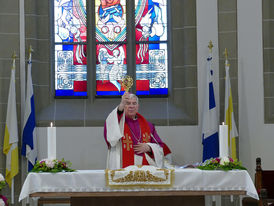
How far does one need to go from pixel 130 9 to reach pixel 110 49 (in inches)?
31.5

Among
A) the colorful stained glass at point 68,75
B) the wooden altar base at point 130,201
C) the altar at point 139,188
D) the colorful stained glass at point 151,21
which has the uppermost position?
the colorful stained glass at point 151,21

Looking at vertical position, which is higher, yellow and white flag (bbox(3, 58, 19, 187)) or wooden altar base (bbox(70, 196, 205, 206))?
yellow and white flag (bbox(3, 58, 19, 187))

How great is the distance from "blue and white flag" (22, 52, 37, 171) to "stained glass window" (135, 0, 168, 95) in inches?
76.1

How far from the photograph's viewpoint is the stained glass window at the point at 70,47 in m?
12.0

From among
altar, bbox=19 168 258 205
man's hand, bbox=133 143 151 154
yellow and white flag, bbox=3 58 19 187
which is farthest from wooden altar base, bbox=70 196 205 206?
yellow and white flag, bbox=3 58 19 187

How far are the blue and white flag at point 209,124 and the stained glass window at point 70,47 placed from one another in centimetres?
223

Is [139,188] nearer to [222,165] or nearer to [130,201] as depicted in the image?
[130,201]

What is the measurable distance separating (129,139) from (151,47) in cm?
308

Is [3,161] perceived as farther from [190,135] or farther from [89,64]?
[190,135]

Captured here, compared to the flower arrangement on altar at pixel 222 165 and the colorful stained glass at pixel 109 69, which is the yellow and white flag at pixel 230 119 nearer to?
the colorful stained glass at pixel 109 69

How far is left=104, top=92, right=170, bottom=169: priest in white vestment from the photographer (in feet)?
29.9

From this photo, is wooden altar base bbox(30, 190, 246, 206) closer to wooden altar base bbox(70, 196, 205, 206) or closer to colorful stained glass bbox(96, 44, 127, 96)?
wooden altar base bbox(70, 196, 205, 206)

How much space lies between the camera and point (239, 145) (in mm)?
11305

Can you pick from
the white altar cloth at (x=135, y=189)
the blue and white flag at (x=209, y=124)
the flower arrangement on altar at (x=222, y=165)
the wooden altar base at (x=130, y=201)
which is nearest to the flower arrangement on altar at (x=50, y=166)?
the white altar cloth at (x=135, y=189)
